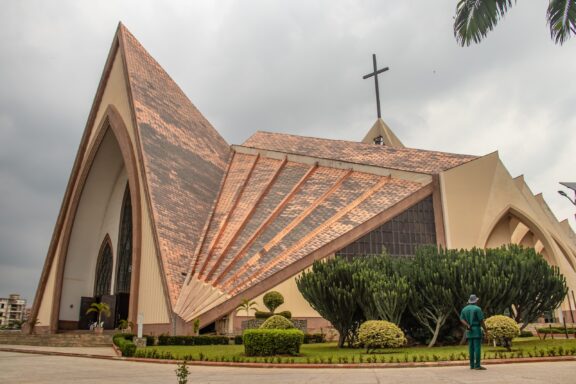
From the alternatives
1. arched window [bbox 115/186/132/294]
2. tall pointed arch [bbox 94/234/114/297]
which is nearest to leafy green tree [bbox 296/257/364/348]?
arched window [bbox 115/186/132/294]

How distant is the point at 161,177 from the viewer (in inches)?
927

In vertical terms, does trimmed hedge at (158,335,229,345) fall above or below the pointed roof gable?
below

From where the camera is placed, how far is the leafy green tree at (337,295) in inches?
561

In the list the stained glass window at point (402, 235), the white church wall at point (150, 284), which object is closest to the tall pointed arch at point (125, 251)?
the white church wall at point (150, 284)

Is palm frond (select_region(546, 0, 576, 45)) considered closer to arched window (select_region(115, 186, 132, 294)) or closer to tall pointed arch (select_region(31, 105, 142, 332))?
tall pointed arch (select_region(31, 105, 142, 332))

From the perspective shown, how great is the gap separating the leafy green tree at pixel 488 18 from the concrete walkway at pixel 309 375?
671cm

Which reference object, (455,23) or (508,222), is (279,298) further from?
(508,222)

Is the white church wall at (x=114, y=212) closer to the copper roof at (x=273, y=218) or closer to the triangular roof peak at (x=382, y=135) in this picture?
the copper roof at (x=273, y=218)

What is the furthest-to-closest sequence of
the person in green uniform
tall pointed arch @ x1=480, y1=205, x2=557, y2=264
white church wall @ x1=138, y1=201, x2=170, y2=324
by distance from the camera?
tall pointed arch @ x1=480, y1=205, x2=557, y2=264 → white church wall @ x1=138, y1=201, x2=170, y2=324 → the person in green uniform

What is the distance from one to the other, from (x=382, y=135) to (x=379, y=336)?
29320mm

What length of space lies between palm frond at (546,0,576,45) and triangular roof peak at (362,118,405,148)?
2936 centimetres

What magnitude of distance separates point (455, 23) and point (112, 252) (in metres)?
25.9

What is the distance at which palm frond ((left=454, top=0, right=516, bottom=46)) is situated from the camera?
10.3 meters

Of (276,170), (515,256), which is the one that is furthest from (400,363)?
(276,170)
